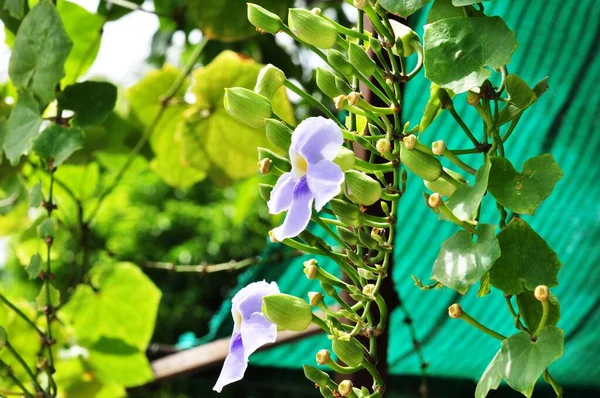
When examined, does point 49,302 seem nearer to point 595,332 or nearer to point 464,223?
point 464,223

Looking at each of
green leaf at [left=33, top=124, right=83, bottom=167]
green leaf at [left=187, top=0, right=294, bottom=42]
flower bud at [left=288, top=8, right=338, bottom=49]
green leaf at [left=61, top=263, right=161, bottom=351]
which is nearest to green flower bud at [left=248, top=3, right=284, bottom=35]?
flower bud at [left=288, top=8, right=338, bottom=49]

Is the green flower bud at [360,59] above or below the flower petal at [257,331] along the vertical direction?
above

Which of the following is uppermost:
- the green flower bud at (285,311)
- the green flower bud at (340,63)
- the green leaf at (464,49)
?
the green leaf at (464,49)

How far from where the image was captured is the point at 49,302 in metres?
0.62

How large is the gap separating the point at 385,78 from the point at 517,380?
0.42 feet

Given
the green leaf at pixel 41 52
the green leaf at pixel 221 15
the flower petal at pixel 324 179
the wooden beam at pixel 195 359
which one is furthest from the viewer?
the wooden beam at pixel 195 359

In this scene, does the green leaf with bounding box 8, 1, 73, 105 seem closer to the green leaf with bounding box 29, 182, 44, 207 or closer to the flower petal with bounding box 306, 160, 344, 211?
the green leaf with bounding box 29, 182, 44, 207

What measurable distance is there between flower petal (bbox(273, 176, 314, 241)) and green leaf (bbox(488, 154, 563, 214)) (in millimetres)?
82

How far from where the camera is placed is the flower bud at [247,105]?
1.04ft

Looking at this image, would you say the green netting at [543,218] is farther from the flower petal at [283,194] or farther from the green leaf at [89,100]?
the flower petal at [283,194]

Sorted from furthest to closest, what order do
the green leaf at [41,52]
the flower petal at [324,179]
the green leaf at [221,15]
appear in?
the green leaf at [221,15], the green leaf at [41,52], the flower petal at [324,179]

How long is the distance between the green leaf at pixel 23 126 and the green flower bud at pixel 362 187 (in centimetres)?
34

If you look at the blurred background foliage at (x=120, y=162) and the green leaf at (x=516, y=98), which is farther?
the blurred background foliage at (x=120, y=162)

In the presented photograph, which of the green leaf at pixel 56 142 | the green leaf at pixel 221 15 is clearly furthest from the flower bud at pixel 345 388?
the green leaf at pixel 221 15
